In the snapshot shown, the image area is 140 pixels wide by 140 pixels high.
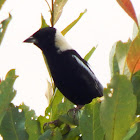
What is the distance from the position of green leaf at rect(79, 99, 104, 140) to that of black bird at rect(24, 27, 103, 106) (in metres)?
1.81

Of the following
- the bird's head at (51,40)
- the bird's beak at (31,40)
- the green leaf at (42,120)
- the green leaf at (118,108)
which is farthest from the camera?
the bird's head at (51,40)

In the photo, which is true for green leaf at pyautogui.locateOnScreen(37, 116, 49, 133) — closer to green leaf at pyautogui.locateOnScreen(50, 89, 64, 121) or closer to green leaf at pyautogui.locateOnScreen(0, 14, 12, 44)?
green leaf at pyautogui.locateOnScreen(50, 89, 64, 121)

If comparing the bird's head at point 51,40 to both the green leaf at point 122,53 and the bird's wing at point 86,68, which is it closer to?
the bird's wing at point 86,68

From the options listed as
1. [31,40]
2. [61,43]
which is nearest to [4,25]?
[31,40]

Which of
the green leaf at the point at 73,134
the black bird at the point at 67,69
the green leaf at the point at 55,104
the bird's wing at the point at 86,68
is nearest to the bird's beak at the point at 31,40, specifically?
the black bird at the point at 67,69

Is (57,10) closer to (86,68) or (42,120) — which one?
(42,120)

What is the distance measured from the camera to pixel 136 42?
1119mm

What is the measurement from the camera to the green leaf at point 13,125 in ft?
3.81

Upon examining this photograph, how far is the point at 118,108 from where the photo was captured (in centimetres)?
99

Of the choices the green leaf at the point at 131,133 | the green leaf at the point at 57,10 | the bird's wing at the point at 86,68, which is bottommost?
the bird's wing at the point at 86,68

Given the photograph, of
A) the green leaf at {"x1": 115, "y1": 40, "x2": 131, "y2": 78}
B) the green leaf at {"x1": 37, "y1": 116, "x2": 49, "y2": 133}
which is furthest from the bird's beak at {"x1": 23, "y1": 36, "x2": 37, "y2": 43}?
the green leaf at {"x1": 115, "y1": 40, "x2": 131, "y2": 78}

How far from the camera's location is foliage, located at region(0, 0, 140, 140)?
971 millimetres

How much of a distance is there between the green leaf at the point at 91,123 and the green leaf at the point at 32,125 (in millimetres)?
279

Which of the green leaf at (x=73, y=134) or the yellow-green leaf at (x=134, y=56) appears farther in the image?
the green leaf at (x=73, y=134)
